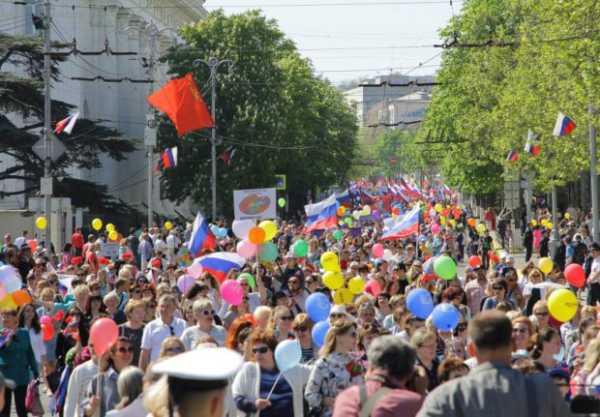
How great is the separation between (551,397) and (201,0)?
360 feet

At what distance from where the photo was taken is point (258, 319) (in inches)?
498

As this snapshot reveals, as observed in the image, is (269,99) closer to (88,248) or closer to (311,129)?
(311,129)

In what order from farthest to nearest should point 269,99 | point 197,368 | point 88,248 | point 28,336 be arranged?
point 269,99 → point 88,248 → point 28,336 → point 197,368

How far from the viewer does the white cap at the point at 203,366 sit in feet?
15.9

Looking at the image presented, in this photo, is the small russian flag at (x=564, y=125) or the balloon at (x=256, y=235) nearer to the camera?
the balloon at (x=256, y=235)

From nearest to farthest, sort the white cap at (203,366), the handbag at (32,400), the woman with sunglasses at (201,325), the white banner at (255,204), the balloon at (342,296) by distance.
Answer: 1. the white cap at (203,366)
2. the woman with sunglasses at (201,325)
3. the handbag at (32,400)
4. the balloon at (342,296)
5. the white banner at (255,204)

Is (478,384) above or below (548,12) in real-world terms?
below

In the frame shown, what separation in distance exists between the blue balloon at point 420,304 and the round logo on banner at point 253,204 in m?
15.0

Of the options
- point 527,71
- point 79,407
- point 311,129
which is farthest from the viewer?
point 311,129

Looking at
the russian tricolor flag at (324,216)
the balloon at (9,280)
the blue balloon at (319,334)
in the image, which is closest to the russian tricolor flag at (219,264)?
the balloon at (9,280)

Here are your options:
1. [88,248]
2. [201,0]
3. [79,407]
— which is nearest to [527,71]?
[88,248]

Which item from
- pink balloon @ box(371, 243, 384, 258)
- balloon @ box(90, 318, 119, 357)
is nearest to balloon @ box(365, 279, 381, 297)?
balloon @ box(90, 318, 119, 357)

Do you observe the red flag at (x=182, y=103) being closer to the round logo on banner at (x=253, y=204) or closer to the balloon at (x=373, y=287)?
the round logo on banner at (x=253, y=204)

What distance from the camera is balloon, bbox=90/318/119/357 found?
10.6 metres
